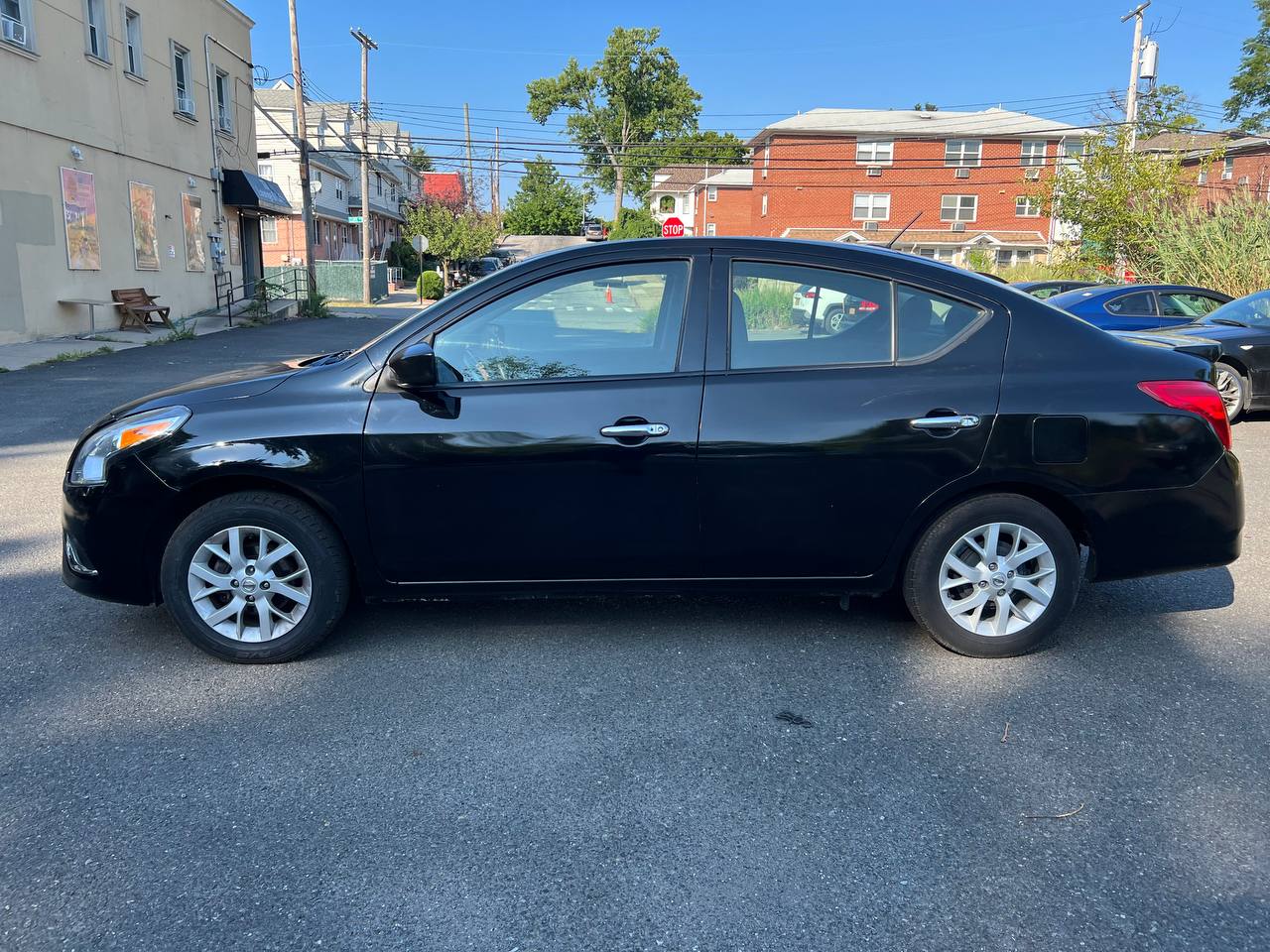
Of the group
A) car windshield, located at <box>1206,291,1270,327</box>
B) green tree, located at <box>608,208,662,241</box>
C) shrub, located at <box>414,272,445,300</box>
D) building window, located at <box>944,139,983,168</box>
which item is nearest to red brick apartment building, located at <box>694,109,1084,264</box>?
building window, located at <box>944,139,983,168</box>

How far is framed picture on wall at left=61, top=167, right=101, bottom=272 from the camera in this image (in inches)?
727

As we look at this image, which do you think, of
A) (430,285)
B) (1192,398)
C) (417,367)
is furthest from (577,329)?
(430,285)

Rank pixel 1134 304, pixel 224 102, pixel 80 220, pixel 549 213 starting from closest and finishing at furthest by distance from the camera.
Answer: pixel 1134 304 < pixel 80 220 < pixel 224 102 < pixel 549 213

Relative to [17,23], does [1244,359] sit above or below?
below

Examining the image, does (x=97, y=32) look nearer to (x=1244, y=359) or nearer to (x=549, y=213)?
(x=1244, y=359)

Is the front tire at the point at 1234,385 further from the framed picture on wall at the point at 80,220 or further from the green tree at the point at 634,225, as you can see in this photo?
the green tree at the point at 634,225

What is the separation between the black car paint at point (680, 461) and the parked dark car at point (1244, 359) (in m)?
6.99

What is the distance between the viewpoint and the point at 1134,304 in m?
12.5

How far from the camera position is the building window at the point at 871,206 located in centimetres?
5081

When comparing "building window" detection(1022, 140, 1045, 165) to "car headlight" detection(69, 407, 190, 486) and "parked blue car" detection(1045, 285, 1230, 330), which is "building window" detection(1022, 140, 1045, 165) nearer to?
"parked blue car" detection(1045, 285, 1230, 330)

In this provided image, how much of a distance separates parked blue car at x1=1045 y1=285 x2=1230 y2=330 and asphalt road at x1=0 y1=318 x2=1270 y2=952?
8541 millimetres

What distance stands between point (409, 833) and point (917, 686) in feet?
6.82

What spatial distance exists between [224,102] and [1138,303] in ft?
78.6

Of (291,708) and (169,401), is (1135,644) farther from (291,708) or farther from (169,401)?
(169,401)
